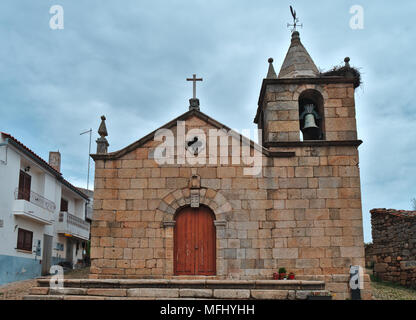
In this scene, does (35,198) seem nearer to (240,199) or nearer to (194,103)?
(194,103)

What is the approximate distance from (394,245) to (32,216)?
49.5ft

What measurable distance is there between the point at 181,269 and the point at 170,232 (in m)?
1.05

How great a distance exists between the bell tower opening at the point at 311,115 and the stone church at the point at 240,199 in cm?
9

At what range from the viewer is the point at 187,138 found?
12.6m

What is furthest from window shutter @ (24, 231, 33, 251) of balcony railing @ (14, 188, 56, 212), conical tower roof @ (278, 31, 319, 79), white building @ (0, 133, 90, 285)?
conical tower roof @ (278, 31, 319, 79)

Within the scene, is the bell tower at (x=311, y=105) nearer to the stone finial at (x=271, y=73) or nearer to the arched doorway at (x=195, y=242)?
the stone finial at (x=271, y=73)

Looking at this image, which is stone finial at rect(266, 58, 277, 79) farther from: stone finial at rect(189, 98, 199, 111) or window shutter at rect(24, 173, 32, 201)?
window shutter at rect(24, 173, 32, 201)

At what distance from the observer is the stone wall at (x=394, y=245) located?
15062 millimetres

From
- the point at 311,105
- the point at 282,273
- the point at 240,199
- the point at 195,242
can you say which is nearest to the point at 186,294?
the point at 195,242

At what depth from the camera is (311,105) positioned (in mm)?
13258

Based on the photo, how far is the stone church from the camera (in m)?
11.9

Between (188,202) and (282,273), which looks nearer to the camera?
(282,273)

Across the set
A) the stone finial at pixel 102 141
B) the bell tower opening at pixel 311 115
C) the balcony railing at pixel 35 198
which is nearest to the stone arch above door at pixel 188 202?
the stone finial at pixel 102 141

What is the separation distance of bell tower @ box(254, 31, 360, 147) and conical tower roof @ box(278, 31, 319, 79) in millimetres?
30
